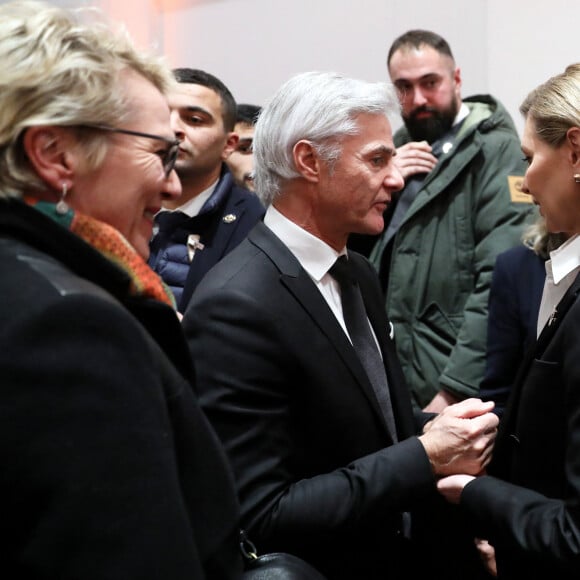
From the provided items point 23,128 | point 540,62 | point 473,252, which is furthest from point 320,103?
point 540,62

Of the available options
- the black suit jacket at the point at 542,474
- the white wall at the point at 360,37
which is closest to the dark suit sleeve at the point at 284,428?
the black suit jacket at the point at 542,474

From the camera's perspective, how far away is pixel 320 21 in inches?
166

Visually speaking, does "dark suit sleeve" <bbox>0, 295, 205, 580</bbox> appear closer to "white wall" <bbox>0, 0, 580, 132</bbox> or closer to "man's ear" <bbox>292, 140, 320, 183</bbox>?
"man's ear" <bbox>292, 140, 320, 183</bbox>

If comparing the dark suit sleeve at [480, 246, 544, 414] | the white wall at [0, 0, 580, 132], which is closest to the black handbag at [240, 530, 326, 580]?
the dark suit sleeve at [480, 246, 544, 414]

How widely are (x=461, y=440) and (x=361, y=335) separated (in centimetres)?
32

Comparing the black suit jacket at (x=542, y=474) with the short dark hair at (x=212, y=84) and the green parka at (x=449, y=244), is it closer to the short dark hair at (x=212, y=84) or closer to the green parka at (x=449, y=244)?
the green parka at (x=449, y=244)

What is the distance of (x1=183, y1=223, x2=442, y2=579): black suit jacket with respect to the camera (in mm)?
1653

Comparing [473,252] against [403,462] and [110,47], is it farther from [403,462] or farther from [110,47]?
[110,47]

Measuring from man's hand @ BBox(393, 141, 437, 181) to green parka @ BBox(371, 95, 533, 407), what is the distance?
0.17 feet

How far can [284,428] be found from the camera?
5.56 feet

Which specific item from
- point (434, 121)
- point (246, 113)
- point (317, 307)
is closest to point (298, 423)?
point (317, 307)

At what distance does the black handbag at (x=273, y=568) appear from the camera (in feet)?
4.39

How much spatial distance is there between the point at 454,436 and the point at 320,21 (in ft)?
9.39

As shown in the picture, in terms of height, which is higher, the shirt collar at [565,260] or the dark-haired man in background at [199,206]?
the shirt collar at [565,260]
